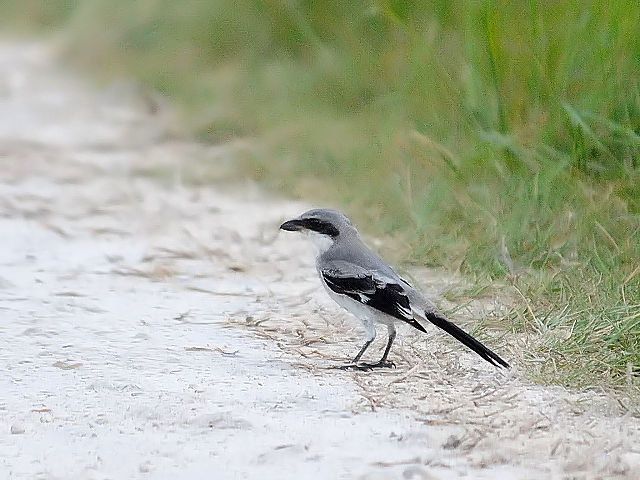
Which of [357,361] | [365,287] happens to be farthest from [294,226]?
[357,361]

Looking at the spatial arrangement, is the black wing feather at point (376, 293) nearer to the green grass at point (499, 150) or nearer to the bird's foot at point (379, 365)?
the bird's foot at point (379, 365)

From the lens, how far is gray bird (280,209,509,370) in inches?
169

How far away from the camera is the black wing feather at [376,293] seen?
4.32 m

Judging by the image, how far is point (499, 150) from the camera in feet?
19.0

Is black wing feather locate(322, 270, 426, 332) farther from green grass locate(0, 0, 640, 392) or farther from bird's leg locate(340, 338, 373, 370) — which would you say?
green grass locate(0, 0, 640, 392)

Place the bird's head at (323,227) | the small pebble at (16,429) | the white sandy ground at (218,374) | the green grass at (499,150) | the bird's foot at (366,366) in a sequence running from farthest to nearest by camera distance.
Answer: the bird's head at (323,227) < the green grass at (499,150) < the bird's foot at (366,366) < the small pebble at (16,429) < the white sandy ground at (218,374)

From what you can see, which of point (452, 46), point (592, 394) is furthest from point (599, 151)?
point (592, 394)

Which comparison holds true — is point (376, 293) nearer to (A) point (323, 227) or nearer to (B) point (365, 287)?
(B) point (365, 287)

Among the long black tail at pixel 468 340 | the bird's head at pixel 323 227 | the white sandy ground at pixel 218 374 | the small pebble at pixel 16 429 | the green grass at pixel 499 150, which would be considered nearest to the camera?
the white sandy ground at pixel 218 374

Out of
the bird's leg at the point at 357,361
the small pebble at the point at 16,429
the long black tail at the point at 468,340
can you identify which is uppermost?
the small pebble at the point at 16,429

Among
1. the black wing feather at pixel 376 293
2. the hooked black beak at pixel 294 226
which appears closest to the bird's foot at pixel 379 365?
the black wing feather at pixel 376 293

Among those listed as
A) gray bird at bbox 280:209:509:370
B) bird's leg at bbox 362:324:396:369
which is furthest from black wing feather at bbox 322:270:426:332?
bird's leg at bbox 362:324:396:369

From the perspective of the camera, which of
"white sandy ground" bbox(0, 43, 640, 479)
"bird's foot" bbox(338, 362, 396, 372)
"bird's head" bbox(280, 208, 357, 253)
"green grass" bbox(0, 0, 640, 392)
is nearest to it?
"white sandy ground" bbox(0, 43, 640, 479)

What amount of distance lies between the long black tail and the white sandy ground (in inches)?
2.9
